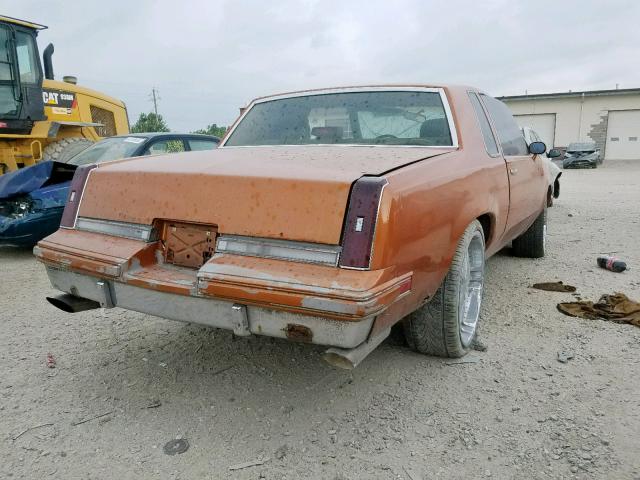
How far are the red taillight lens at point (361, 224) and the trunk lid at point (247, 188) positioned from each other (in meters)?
0.04

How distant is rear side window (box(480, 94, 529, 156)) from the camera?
3.73 meters

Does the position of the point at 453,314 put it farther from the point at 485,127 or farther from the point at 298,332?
the point at 485,127

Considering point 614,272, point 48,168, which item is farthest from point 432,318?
point 48,168

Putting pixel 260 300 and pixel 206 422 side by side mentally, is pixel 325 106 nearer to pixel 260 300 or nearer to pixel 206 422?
pixel 260 300

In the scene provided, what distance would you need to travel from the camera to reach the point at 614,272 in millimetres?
4613

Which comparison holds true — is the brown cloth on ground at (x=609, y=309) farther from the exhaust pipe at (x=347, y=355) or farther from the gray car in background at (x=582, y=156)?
the gray car in background at (x=582, y=156)

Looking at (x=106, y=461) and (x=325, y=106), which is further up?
(x=325, y=106)

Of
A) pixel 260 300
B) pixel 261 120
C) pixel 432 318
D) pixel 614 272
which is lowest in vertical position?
pixel 614 272

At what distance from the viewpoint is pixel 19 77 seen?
7324 mm

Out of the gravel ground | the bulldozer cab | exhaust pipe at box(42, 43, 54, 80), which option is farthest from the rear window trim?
exhaust pipe at box(42, 43, 54, 80)

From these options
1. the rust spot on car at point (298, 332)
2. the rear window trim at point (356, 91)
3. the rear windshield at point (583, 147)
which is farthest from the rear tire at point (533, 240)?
the rear windshield at point (583, 147)

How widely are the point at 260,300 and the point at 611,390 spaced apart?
1.87m

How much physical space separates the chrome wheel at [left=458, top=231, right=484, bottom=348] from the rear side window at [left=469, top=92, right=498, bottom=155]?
0.67 meters

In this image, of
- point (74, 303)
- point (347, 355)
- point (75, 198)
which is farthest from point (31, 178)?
point (347, 355)
